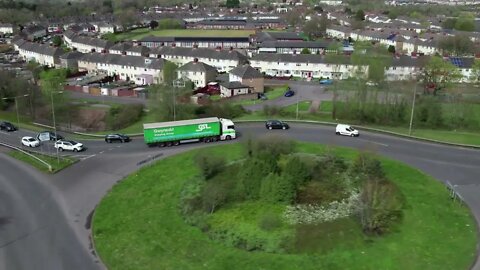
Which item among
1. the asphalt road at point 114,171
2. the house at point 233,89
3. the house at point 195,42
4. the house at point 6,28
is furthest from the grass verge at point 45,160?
the house at point 6,28

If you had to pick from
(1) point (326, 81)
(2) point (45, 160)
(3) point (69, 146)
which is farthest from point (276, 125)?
(1) point (326, 81)

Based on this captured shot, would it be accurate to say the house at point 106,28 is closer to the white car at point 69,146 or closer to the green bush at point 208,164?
the white car at point 69,146

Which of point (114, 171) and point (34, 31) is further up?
point (34, 31)

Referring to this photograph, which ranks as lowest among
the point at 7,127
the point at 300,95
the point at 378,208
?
the point at 7,127

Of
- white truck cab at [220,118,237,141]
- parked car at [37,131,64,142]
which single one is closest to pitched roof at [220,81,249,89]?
white truck cab at [220,118,237,141]

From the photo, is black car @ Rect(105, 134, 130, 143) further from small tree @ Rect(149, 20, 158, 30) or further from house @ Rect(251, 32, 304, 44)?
small tree @ Rect(149, 20, 158, 30)

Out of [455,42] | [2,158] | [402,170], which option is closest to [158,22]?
[455,42]

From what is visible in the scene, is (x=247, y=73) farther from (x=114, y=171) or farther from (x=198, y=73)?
(x=114, y=171)
